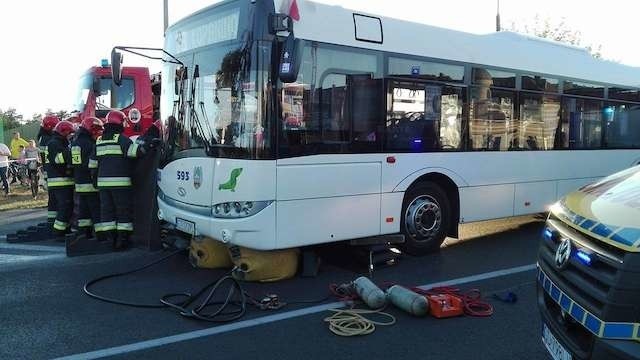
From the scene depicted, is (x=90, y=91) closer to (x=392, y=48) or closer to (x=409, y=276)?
(x=392, y=48)

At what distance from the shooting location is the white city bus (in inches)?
223

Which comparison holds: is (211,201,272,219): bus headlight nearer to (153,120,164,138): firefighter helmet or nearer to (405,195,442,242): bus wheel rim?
(153,120,164,138): firefighter helmet

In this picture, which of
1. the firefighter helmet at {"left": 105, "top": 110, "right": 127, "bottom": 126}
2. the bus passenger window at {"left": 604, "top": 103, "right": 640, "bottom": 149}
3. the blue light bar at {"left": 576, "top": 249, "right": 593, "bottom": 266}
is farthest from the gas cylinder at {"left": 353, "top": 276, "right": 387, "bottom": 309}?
the bus passenger window at {"left": 604, "top": 103, "right": 640, "bottom": 149}

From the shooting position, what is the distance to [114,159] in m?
7.66

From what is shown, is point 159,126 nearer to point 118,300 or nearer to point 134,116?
point 118,300

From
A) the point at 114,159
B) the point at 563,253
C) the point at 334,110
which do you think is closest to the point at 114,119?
the point at 114,159

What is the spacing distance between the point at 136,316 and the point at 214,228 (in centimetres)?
120

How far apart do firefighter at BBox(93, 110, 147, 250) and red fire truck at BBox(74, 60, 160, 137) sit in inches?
166

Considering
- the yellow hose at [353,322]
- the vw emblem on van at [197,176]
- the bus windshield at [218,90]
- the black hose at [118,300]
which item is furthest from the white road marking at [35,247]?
the yellow hose at [353,322]

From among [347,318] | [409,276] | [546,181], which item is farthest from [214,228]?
[546,181]

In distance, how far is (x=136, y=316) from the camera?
5.12 meters

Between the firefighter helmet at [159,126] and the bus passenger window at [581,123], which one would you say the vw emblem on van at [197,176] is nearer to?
the firefighter helmet at [159,126]

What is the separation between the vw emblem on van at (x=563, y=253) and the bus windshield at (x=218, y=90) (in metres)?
3.33

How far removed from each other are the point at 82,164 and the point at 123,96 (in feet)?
13.8
